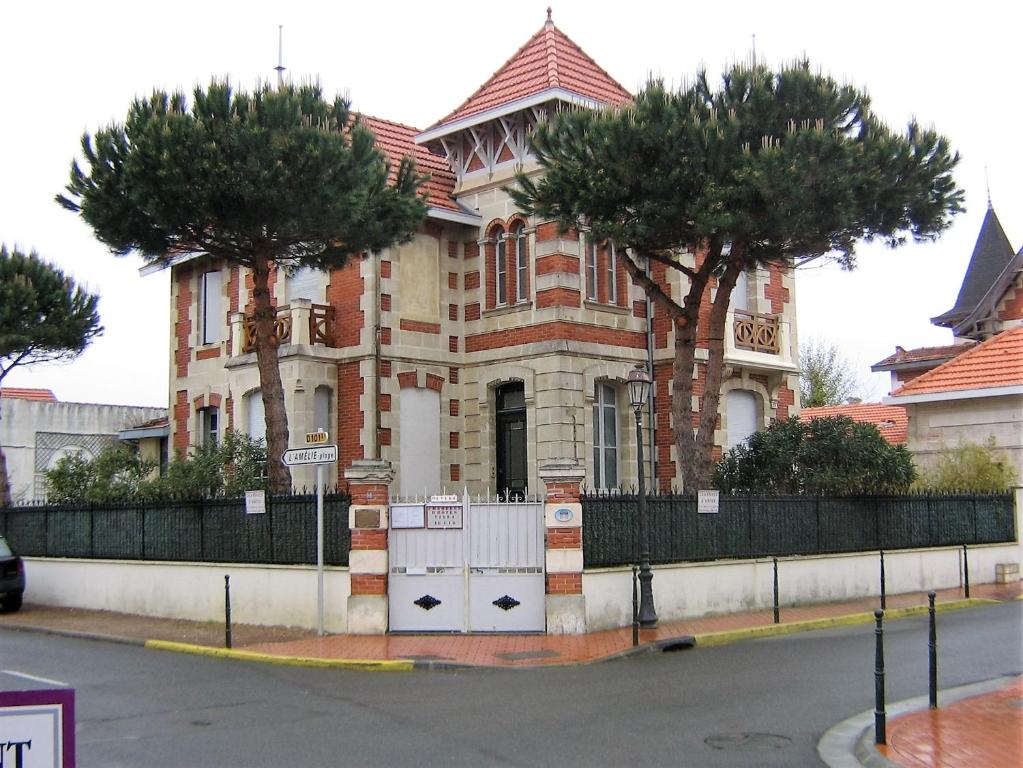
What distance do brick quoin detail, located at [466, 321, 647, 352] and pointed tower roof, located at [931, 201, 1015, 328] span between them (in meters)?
23.3

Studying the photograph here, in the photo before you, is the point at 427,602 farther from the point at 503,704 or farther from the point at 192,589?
the point at 503,704

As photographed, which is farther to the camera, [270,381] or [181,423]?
[181,423]

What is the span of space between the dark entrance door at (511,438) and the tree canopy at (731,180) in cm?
452

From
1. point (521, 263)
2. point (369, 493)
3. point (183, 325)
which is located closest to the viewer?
point (369, 493)

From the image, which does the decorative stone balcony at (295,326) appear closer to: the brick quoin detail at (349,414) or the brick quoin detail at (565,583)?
the brick quoin detail at (349,414)

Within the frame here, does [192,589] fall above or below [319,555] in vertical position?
below

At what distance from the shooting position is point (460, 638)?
50.8ft

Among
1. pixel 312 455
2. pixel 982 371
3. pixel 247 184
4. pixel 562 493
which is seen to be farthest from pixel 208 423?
pixel 982 371

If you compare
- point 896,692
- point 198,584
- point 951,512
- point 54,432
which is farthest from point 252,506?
point 54,432

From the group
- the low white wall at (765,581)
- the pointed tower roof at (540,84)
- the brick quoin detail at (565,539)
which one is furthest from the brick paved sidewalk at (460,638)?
the pointed tower roof at (540,84)

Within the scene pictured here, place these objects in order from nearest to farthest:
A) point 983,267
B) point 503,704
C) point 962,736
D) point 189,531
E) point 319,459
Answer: point 962,736, point 503,704, point 319,459, point 189,531, point 983,267

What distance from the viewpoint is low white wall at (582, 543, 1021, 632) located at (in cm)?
1602

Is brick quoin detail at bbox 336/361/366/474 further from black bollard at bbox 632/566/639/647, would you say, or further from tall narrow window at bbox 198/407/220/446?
black bollard at bbox 632/566/639/647

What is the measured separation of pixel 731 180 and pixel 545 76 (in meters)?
6.30
